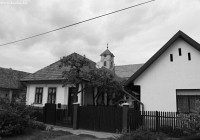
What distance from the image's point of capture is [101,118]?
38.1ft

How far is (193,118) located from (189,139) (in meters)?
7.18

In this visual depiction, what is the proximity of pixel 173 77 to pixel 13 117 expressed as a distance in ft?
29.0

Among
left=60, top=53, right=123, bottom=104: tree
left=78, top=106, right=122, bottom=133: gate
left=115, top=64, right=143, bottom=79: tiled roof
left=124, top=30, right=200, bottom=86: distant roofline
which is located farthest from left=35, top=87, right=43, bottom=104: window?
left=115, top=64, right=143, bottom=79: tiled roof

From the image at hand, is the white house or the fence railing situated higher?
the white house

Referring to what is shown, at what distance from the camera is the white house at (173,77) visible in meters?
11.1

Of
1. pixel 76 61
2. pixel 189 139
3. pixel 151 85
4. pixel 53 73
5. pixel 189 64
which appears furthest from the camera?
pixel 53 73

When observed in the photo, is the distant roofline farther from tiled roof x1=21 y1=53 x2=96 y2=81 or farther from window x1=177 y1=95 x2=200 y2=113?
tiled roof x1=21 y1=53 x2=96 y2=81

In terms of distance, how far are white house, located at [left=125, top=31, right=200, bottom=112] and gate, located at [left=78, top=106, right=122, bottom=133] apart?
7.16 ft

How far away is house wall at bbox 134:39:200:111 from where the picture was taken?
11.1 meters

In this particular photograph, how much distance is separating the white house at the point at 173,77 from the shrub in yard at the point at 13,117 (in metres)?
6.62

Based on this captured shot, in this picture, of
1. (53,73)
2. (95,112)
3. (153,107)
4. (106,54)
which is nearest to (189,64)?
(153,107)

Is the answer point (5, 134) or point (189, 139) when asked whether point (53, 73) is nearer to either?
point (5, 134)

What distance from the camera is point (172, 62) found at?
1173 centimetres

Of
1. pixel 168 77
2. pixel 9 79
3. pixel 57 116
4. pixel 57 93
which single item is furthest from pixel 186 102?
pixel 9 79
